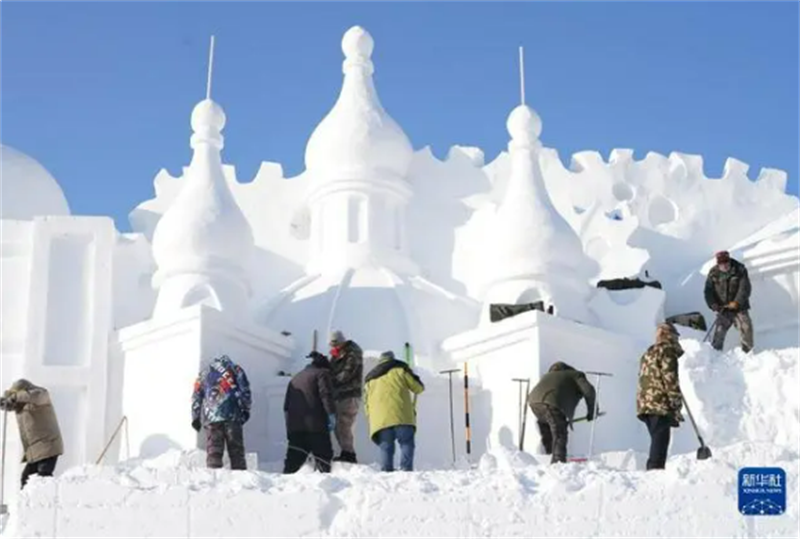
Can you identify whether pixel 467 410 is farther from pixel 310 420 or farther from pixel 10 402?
pixel 10 402

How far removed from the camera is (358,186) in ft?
76.7

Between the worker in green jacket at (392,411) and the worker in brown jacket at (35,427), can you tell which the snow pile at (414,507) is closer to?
the worker in green jacket at (392,411)

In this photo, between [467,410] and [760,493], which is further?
[467,410]

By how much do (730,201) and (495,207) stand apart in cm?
476

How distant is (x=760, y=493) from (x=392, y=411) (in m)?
3.72

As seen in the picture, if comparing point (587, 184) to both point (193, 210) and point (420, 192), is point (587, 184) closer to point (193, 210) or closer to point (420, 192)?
point (420, 192)

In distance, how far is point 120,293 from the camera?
21.7 m

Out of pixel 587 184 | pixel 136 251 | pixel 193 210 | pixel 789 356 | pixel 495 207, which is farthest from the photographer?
pixel 587 184

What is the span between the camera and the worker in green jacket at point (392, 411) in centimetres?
1514

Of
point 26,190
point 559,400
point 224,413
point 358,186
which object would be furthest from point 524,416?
point 26,190

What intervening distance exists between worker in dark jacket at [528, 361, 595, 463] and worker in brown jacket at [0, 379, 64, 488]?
4865 mm

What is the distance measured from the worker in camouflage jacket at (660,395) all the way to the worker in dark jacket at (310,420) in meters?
3.25

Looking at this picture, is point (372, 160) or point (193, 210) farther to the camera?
point (372, 160)

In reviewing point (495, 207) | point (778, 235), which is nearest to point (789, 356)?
point (778, 235)
